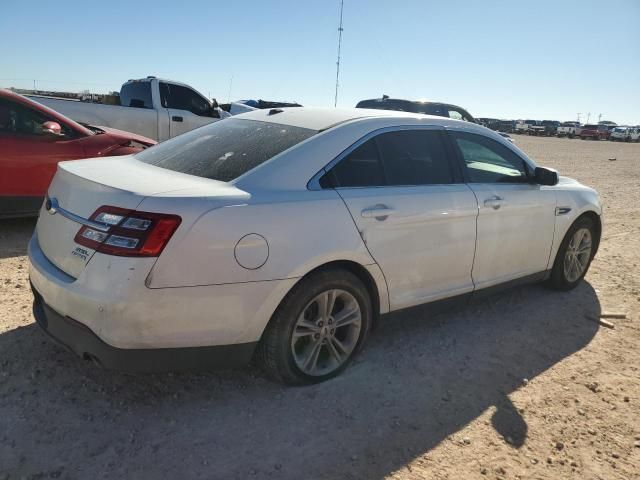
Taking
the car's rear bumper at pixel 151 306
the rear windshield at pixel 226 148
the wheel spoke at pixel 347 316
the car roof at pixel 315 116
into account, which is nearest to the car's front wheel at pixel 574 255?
the car roof at pixel 315 116

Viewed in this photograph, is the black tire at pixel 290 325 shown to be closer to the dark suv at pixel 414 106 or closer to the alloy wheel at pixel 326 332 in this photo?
the alloy wheel at pixel 326 332

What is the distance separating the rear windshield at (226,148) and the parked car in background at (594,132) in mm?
61009

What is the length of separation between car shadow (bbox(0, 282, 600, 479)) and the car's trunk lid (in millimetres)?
728

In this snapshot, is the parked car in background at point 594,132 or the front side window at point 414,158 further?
the parked car in background at point 594,132

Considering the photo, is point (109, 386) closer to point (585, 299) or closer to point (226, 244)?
point (226, 244)

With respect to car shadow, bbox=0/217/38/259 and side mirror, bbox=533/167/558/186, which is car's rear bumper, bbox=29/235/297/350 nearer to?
side mirror, bbox=533/167/558/186

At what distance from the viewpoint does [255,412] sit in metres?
2.89

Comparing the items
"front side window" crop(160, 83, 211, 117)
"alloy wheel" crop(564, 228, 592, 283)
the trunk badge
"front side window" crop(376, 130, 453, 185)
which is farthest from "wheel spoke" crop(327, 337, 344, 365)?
"front side window" crop(160, 83, 211, 117)

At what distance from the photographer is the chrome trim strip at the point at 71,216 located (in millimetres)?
2548

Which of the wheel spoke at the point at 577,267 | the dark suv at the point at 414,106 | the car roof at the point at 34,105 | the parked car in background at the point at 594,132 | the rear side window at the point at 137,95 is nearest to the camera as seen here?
the wheel spoke at the point at 577,267

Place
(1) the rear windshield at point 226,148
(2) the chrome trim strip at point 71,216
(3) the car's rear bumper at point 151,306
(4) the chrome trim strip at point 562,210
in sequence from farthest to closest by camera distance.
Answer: (4) the chrome trim strip at point 562,210
(1) the rear windshield at point 226,148
(2) the chrome trim strip at point 71,216
(3) the car's rear bumper at point 151,306

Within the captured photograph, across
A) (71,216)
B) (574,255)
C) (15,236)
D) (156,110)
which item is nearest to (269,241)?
(71,216)

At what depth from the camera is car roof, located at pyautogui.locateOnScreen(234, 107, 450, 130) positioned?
11.2 feet

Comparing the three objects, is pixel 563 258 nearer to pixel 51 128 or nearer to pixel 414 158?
pixel 414 158
